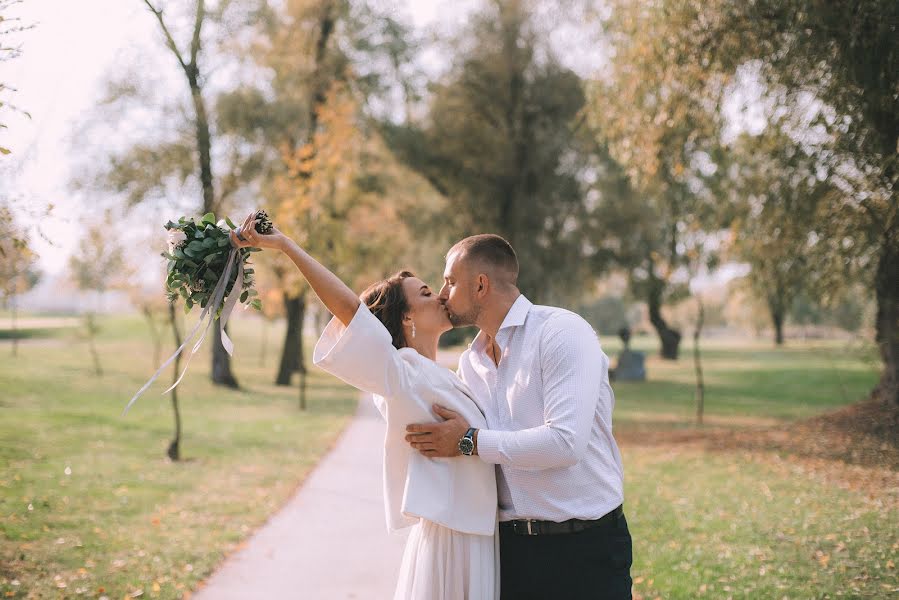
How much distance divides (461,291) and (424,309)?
25 cm

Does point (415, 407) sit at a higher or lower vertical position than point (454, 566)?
higher

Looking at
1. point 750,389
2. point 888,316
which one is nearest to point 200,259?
point 888,316

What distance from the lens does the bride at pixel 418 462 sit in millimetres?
2869

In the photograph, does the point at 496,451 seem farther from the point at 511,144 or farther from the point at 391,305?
the point at 511,144

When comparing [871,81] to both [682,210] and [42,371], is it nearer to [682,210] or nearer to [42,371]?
[682,210]

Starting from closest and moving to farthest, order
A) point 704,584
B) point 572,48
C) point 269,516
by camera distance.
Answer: point 704,584 < point 269,516 < point 572,48

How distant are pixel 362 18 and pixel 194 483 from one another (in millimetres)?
19303

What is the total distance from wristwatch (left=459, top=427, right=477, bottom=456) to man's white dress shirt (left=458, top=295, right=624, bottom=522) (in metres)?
0.04

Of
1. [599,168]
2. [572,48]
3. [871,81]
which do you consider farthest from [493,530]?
[599,168]

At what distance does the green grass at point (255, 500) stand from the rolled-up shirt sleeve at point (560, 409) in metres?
3.56

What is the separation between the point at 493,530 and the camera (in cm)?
297

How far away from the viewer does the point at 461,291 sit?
3.21 metres

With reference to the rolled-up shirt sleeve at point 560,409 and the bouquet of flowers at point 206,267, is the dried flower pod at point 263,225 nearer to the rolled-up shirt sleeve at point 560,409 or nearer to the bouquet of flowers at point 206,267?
the bouquet of flowers at point 206,267

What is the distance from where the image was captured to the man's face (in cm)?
318
